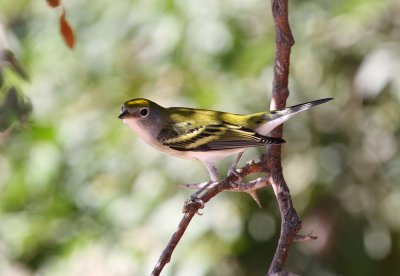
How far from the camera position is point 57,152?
175 inches

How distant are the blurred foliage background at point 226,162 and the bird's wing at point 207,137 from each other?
1.51 ft

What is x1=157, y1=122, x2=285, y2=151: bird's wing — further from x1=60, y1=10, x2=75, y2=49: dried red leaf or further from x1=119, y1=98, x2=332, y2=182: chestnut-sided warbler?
x1=60, y1=10, x2=75, y2=49: dried red leaf

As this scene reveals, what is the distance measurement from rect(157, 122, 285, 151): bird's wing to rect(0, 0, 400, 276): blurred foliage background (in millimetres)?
460

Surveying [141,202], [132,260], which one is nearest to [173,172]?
[141,202]

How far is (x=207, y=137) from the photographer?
3.50 metres

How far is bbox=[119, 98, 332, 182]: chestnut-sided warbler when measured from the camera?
3.34 m

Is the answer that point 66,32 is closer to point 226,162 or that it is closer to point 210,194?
point 210,194

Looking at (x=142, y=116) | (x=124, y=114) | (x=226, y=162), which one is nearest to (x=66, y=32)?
(x=124, y=114)

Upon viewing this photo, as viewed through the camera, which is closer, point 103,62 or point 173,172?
point 173,172

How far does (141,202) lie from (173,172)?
0.25 metres

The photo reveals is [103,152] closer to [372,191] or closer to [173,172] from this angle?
[173,172]

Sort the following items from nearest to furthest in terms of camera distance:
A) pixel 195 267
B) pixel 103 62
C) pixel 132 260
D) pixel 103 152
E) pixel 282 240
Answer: pixel 282 240 → pixel 195 267 → pixel 132 260 → pixel 103 152 → pixel 103 62

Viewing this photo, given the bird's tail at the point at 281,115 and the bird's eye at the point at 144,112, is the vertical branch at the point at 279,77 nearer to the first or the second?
the bird's tail at the point at 281,115

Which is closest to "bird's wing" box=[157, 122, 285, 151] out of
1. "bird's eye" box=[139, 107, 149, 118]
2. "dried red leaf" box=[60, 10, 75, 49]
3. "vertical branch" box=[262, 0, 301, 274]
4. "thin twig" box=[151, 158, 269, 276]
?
"bird's eye" box=[139, 107, 149, 118]
